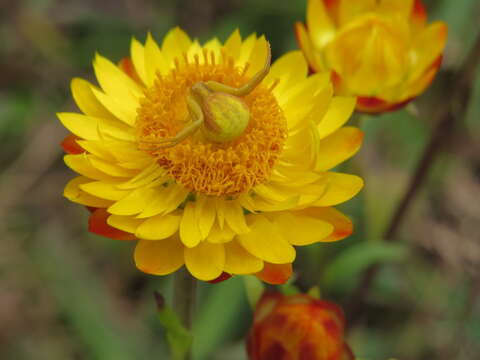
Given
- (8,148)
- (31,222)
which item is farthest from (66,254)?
(8,148)

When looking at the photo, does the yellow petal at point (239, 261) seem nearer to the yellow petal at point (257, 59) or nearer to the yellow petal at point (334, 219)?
the yellow petal at point (334, 219)

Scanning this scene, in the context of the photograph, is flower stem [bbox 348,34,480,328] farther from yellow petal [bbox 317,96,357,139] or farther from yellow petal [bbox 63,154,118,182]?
yellow petal [bbox 63,154,118,182]

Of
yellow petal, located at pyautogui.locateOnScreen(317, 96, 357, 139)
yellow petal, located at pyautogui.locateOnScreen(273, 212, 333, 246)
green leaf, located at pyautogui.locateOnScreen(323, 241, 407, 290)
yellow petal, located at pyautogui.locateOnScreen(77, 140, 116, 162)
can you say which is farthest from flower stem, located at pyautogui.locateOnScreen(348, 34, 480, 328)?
yellow petal, located at pyautogui.locateOnScreen(77, 140, 116, 162)

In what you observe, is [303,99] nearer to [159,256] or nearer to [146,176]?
[146,176]

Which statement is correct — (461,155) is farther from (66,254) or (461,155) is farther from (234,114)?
(234,114)

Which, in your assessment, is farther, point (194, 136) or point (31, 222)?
point (31, 222)

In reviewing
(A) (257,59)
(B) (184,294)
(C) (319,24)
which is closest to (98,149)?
(B) (184,294)

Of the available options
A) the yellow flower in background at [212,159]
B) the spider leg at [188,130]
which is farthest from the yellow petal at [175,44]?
the spider leg at [188,130]
